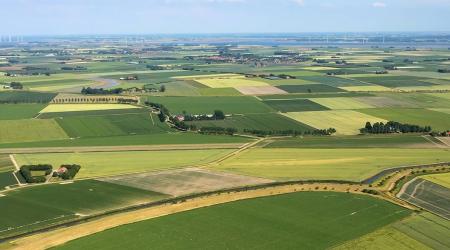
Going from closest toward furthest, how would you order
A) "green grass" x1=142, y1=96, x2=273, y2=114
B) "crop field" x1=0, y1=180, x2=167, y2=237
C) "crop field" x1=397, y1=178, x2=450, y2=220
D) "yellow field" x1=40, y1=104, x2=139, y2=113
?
1. "crop field" x1=0, y1=180, x2=167, y2=237
2. "crop field" x1=397, y1=178, x2=450, y2=220
3. "green grass" x1=142, y1=96, x2=273, y2=114
4. "yellow field" x1=40, y1=104, x2=139, y2=113

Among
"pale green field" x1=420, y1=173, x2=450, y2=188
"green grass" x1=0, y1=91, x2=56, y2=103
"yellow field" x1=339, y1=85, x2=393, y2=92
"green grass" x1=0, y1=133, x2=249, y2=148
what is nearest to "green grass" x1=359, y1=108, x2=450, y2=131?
"yellow field" x1=339, y1=85, x2=393, y2=92

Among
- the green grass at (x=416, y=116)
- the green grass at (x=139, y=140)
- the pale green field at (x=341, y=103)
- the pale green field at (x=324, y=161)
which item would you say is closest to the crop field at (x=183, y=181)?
the pale green field at (x=324, y=161)

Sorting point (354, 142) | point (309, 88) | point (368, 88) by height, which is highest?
point (368, 88)

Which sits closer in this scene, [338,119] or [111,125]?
[111,125]

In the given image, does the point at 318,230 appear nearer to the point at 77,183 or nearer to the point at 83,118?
the point at 77,183

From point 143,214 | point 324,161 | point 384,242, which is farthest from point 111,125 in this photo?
point 384,242

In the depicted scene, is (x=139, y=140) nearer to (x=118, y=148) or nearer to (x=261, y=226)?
(x=118, y=148)

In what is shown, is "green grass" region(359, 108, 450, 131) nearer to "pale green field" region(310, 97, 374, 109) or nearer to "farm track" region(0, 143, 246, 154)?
"pale green field" region(310, 97, 374, 109)
